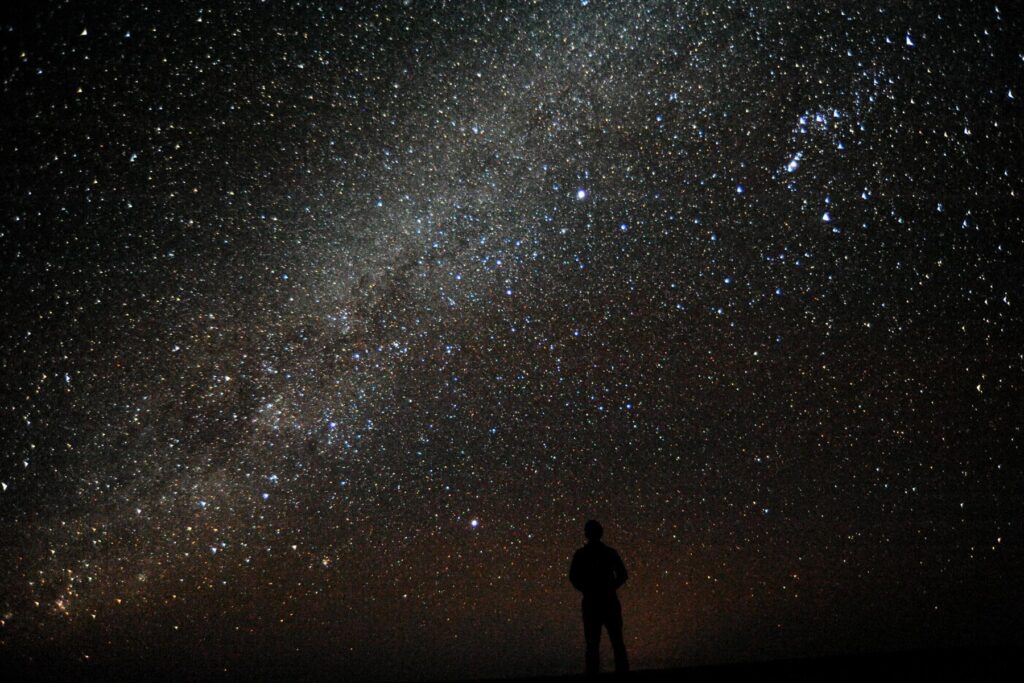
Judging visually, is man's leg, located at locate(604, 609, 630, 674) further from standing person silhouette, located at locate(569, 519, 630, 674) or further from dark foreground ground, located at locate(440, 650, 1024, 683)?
dark foreground ground, located at locate(440, 650, 1024, 683)

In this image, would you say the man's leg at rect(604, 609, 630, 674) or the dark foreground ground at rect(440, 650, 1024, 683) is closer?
the dark foreground ground at rect(440, 650, 1024, 683)

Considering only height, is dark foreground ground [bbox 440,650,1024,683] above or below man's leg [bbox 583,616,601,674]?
below

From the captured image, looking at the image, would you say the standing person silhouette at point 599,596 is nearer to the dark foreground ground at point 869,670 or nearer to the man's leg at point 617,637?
the man's leg at point 617,637

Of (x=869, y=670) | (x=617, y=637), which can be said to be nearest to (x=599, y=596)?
(x=617, y=637)

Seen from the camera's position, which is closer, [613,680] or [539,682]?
[613,680]

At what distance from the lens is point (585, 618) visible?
82.6 inches

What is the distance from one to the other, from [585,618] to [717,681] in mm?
523

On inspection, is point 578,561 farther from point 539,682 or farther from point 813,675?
point 813,675

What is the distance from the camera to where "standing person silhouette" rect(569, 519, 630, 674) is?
6.79 ft

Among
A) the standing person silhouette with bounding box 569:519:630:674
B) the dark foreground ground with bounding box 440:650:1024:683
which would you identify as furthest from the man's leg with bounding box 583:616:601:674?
the dark foreground ground with bounding box 440:650:1024:683

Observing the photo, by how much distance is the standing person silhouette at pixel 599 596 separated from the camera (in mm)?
2070

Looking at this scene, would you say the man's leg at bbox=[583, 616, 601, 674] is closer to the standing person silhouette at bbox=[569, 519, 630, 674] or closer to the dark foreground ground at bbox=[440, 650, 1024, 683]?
the standing person silhouette at bbox=[569, 519, 630, 674]

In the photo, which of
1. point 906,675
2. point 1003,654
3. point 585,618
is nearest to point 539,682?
point 585,618

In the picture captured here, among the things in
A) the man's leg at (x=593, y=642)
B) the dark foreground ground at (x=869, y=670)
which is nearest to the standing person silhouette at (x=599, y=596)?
the man's leg at (x=593, y=642)
